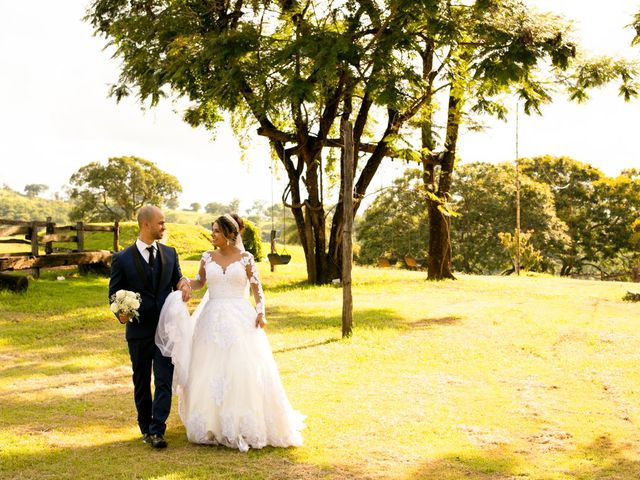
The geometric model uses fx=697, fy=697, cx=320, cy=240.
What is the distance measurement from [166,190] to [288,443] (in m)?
67.8

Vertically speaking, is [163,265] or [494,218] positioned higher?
[494,218]

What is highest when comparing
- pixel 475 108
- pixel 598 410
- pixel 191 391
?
pixel 475 108

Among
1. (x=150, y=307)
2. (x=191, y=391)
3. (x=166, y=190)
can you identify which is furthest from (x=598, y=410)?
(x=166, y=190)

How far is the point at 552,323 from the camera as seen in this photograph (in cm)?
1694

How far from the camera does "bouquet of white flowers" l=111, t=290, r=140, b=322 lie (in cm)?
627

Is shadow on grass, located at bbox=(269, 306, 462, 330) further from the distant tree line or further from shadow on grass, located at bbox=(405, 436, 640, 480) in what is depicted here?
the distant tree line

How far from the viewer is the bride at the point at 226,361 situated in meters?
6.76

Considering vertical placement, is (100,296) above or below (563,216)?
below

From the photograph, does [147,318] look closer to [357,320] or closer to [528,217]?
[357,320]

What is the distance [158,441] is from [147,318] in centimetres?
124

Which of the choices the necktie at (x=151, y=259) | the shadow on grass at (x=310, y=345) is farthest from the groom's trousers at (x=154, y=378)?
the shadow on grass at (x=310, y=345)

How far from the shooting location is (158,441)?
6.81m

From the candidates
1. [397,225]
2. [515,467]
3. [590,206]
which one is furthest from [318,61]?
[590,206]

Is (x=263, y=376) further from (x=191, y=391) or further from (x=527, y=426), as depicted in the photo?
(x=527, y=426)
